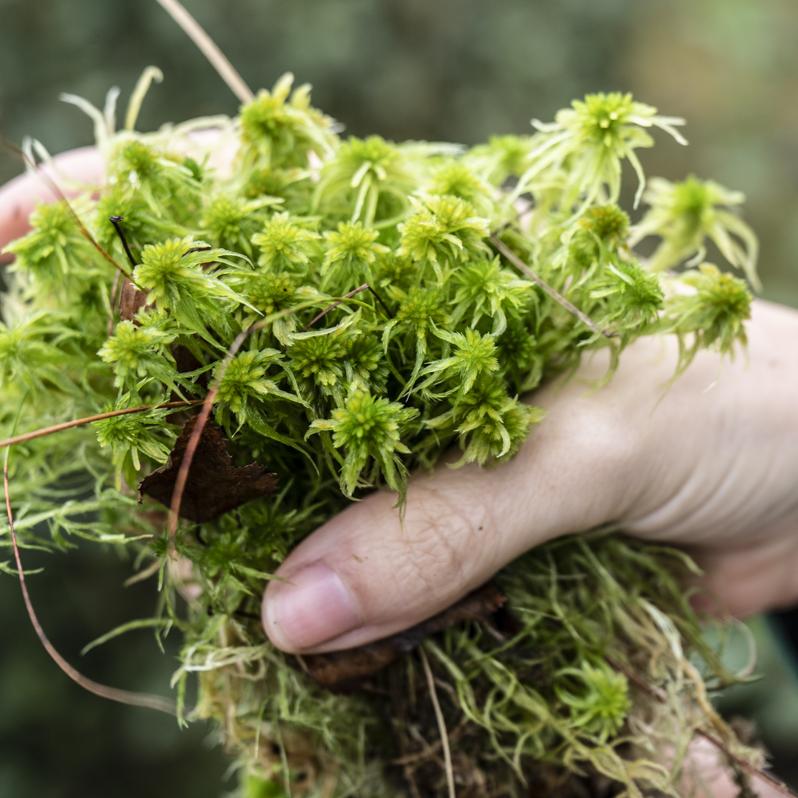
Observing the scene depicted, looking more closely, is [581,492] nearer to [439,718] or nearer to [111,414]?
[439,718]

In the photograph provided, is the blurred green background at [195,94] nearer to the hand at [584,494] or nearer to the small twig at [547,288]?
the hand at [584,494]

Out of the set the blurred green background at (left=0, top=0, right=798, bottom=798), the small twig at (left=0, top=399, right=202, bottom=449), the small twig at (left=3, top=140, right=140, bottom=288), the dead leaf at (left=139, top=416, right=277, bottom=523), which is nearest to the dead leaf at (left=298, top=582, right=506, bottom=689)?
the dead leaf at (left=139, top=416, right=277, bottom=523)

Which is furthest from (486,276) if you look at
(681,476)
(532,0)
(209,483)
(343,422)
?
(532,0)

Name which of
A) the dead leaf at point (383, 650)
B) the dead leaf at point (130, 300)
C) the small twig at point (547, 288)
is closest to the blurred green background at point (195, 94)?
the dead leaf at point (383, 650)

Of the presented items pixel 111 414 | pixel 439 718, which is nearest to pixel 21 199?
pixel 111 414

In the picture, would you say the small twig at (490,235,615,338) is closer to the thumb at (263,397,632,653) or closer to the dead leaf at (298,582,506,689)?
the thumb at (263,397,632,653)

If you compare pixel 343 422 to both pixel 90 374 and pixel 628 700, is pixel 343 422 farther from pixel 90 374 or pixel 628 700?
pixel 628 700

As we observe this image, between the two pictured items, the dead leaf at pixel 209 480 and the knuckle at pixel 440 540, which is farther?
the knuckle at pixel 440 540
